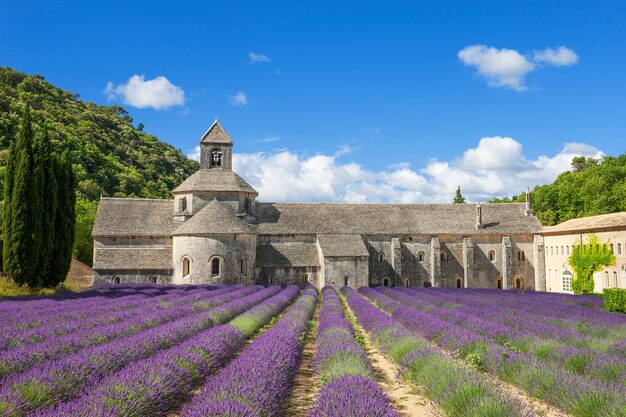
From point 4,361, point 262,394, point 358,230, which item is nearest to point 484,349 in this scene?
point 262,394

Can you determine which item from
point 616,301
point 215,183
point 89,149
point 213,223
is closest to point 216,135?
point 215,183

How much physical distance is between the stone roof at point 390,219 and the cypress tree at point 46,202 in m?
17.2

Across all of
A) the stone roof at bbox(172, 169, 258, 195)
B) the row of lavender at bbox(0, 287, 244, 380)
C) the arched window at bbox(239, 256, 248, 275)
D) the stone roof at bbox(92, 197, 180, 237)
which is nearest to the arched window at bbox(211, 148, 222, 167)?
the stone roof at bbox(172, 169, 258, 195)

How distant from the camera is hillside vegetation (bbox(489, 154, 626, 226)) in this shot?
63062 mm

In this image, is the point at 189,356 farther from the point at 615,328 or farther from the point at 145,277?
the point at 145,277

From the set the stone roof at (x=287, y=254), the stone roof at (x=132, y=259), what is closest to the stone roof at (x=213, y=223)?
the stone roof at (x=132, y=259)

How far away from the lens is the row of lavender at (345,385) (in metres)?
5.79

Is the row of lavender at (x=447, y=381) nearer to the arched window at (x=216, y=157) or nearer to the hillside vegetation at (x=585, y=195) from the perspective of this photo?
the arched window at (x=216, y=157)

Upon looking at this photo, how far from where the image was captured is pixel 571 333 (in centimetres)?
1298

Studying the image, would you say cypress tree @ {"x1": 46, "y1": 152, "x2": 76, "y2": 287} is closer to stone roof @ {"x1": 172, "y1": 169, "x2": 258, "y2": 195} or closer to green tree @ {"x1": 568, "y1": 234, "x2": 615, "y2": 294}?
stone roof @ {"x1": 172, "y1": 169, "x2": 258, "y2": 195}

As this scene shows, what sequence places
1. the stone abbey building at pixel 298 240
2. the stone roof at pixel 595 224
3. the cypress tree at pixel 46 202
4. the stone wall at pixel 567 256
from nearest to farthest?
the cypress tree at pixel 46 202 → the stone wall at pixel 567 256 → the stone roof at pixel 595 224 → the stone abbey building at pixel 298 240

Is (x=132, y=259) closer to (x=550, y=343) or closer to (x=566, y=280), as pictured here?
(x=550, y=343)

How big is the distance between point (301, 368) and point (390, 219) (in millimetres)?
34308

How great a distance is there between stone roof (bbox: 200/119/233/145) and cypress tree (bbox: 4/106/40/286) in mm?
19014
